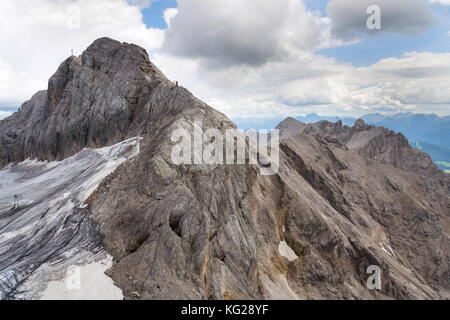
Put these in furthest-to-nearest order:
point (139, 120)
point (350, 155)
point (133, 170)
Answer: point (350, 155) < point (139, 120) < point (133, 170)

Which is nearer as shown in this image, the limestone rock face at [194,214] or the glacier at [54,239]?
the glacier at [54,239]

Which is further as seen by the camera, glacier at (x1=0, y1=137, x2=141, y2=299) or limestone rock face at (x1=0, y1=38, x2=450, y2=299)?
limestone rock face at (x1=0, y1=38, x2=450, y2=299)

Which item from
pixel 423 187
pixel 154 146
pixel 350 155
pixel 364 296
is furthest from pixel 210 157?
pixel 423 187

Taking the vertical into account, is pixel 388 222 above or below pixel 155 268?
below

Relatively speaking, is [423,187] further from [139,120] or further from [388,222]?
[139,120]

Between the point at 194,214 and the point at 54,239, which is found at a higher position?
the point at 194,214

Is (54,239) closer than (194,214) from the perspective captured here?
No
